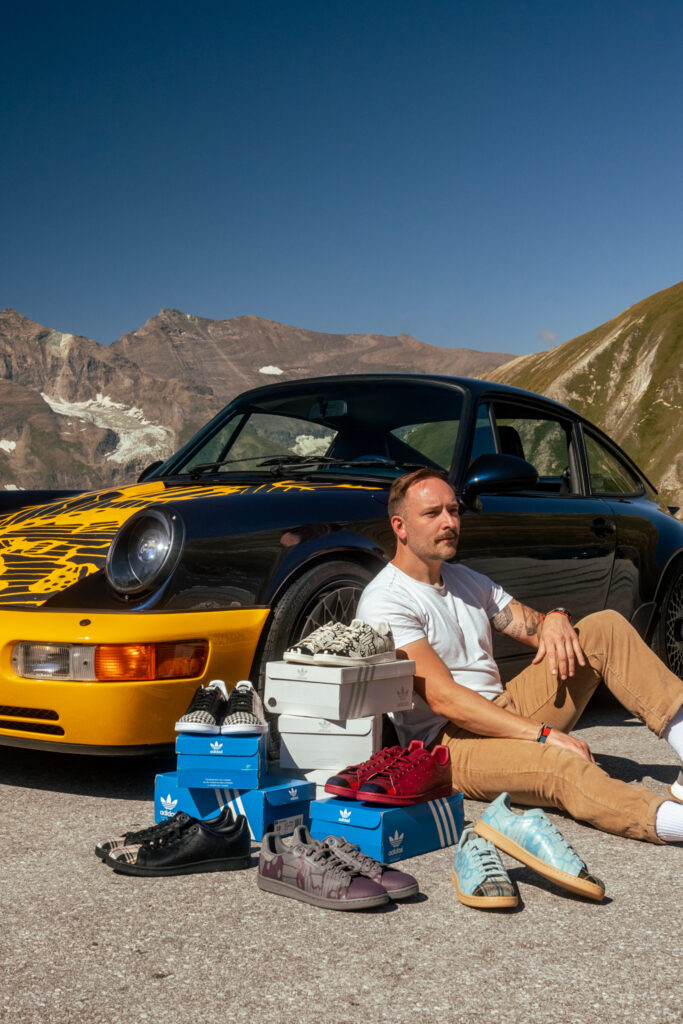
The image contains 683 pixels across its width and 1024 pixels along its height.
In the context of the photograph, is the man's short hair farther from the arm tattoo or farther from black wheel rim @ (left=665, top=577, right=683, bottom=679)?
black wheel rim @ (left=665, top=577, right=683, bottom=679)

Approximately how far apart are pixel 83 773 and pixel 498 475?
1.93 m

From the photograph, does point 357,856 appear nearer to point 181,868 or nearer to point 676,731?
point 181,868

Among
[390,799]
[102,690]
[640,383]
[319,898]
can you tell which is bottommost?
[319,898]

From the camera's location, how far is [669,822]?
2805 millimetres

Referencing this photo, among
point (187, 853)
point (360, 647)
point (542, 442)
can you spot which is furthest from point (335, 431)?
point (187, 853)

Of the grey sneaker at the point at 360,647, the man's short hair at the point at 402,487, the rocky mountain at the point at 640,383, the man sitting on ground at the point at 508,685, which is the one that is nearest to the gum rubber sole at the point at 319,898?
the grey sneaker at the point at 360,647

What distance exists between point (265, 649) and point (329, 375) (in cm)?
186

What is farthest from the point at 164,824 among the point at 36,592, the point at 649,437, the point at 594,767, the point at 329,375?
the point at 649,437

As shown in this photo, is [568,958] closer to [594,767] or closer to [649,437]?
[594,767]

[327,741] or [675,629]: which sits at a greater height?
[327,741]

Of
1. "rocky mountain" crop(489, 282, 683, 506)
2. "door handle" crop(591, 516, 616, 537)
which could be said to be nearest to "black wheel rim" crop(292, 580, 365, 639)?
"door handle" crop(591, 516, 616, 537)

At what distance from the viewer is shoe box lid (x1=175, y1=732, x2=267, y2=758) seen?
2873mm

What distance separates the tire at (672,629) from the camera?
5.22 meters

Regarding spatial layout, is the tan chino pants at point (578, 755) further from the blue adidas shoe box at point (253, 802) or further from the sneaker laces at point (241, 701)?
the sneaker laces at point (241, 701)
